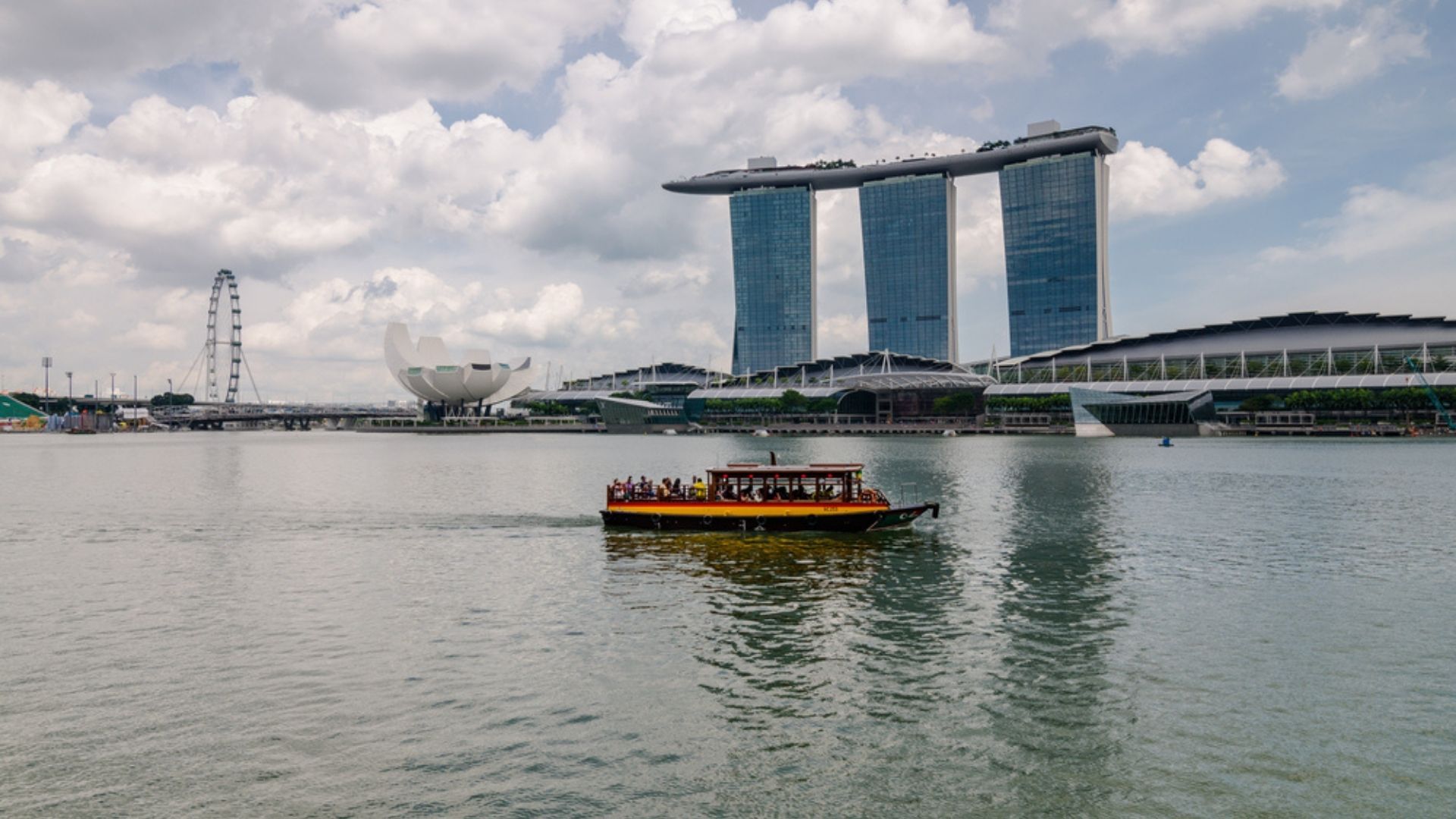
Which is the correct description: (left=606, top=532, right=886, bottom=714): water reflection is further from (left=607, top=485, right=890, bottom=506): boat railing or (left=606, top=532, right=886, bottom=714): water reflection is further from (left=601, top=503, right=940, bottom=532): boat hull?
Answer: (left=607, top=485, right=890, bottom=506): boat railing

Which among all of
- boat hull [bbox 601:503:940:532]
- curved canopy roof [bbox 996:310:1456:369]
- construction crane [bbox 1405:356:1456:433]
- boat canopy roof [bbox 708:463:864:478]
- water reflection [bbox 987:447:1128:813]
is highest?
curved canopy roof [bbox 996:310:1456:369]

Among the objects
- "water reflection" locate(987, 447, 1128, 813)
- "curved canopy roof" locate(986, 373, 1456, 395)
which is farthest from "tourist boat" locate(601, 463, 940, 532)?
"curved canopy roof" locate(986, 373, 1456, 395)

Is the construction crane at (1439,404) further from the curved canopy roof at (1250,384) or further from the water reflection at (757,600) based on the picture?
the water reflection at (757,600)

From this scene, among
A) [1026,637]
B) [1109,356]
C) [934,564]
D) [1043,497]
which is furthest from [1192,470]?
[1109,356]

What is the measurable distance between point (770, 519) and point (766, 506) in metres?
0.57

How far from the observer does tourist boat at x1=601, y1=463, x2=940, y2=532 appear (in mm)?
40438

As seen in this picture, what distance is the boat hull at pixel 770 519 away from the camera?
40344 mm

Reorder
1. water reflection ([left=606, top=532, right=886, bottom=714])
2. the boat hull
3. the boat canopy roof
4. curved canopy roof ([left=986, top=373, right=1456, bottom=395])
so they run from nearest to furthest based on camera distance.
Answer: water reflection ([left=606, top=532, right=886, bottom=714]) < the boat hull < the boat canopy roof < curved canopy roof ([left=986, top=373, right=1456, bottom=395])

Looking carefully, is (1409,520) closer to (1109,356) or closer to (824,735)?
(824,735)

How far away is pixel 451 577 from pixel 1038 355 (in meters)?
169

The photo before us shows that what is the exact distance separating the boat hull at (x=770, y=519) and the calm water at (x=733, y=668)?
0.83m

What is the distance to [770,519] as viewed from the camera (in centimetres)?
4056

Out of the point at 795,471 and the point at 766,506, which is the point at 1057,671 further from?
the point at 795,471

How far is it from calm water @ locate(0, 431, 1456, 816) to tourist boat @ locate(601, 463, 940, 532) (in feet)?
3.48
